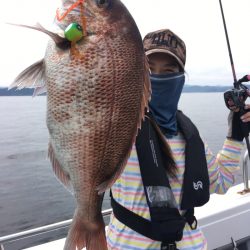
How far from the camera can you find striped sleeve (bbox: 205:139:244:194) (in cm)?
252

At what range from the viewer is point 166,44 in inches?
82.2

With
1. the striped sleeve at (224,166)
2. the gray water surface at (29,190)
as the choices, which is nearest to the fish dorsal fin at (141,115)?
the striped sleeve at (224,166)

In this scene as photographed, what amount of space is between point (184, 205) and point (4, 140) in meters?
22.9

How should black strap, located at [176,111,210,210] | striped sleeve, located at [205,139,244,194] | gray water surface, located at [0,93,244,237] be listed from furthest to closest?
gray water surface, located at [0,93,244,237], striped sleeve, located at [205,139,244,194], black strap, located at [176,111,210,210]

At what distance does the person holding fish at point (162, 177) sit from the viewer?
6.63ft

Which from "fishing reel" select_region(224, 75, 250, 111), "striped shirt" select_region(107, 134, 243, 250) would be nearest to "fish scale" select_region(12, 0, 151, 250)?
"striped shirt" select_region(107, 134, 243, 250)

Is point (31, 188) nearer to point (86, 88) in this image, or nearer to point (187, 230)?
point (187, 230)

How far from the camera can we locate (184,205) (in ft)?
7.14

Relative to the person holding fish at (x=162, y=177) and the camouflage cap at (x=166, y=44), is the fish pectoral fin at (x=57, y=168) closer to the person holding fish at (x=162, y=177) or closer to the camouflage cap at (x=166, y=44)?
the person holding fish at (x=162, y=177)

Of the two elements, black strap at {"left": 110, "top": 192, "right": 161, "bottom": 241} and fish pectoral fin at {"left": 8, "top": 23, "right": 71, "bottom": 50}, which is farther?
black strap at {"left": 110, "top": 192, "right": 161, "bottom": 241}

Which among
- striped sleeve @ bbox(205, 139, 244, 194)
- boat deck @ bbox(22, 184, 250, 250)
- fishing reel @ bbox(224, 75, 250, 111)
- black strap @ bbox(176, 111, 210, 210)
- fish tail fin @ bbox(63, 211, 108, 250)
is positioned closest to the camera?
fish tail fin @ bbox(63, 211, 108, 250)

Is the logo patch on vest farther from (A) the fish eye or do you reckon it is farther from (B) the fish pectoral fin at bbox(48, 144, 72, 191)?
(A) the fish eye

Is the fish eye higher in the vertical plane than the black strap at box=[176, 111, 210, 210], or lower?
higher

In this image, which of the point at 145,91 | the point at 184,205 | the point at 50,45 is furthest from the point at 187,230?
the point at 50,45
